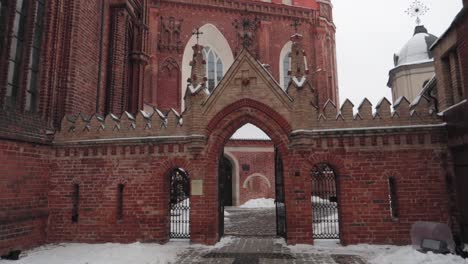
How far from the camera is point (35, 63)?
10148 millimetres

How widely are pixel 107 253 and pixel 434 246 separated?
285 inches

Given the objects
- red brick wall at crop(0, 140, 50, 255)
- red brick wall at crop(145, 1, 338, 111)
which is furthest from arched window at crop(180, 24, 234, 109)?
red brick wall at crop(0, 140, 50, 255)

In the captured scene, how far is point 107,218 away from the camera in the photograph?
392 inches

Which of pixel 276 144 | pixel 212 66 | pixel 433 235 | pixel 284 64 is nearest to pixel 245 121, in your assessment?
pixel 276 144

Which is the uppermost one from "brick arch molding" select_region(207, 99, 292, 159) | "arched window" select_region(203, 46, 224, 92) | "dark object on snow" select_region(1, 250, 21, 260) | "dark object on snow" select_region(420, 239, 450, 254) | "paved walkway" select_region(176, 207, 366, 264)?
"arched window" select_region(203, 46, 224, 92)

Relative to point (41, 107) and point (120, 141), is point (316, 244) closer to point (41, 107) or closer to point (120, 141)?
point (120, 141)

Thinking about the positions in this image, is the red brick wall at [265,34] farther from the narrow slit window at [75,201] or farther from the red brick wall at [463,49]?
the red brick wall at [463,49]

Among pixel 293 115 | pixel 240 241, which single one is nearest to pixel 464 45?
pixel 293 115

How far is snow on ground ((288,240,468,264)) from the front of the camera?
22.0ft

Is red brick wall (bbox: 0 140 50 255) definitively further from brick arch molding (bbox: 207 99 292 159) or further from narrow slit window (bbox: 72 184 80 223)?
brick arch molding (bbox: 207 99 292 159)

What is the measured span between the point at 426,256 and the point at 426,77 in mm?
20618

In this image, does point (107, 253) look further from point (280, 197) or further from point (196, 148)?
point (280, 197)

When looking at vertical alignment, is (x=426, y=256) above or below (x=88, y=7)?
below

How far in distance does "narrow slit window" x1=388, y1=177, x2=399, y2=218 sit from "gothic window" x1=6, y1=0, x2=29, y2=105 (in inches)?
405
